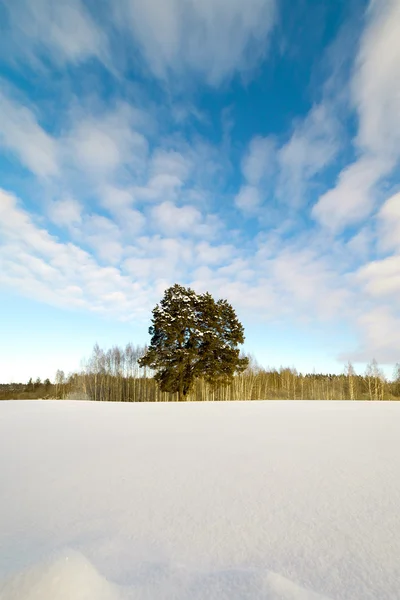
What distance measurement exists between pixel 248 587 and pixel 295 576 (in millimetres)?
363

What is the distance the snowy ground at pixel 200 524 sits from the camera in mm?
1952

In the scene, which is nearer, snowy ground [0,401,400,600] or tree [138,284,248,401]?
snowy ground [0,401,400,600]

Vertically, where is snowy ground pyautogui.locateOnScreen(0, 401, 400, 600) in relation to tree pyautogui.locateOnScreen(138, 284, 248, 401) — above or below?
below

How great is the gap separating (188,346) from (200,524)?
24.7m

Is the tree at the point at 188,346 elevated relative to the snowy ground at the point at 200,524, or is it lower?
elevated

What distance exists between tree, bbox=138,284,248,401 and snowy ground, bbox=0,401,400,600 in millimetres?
21307

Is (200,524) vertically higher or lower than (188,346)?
Answer: lower

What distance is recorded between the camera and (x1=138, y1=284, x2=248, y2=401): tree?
2684 centimetres

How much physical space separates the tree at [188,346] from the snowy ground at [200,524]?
21307 millimetres

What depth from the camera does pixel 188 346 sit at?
90.0 feet

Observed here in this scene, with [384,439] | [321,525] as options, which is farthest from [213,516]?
[384,439]

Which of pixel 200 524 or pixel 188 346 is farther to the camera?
Result: pixel 188 346

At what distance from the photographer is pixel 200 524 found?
9.20ft

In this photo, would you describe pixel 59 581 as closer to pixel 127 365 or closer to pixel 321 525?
pixel 321 525
